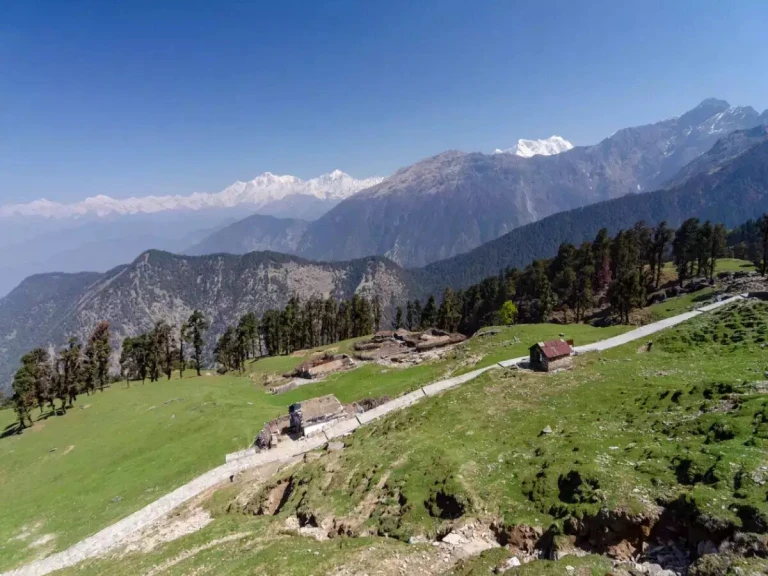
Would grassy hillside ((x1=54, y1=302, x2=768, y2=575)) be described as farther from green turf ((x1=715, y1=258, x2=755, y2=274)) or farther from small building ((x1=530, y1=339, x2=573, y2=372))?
green turf ((x1=715, y1=258, x2=755, y2=274))

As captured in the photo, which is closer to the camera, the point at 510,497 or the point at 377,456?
the point at 510,497

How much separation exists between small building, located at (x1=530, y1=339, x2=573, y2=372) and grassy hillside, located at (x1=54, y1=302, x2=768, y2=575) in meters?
5.52

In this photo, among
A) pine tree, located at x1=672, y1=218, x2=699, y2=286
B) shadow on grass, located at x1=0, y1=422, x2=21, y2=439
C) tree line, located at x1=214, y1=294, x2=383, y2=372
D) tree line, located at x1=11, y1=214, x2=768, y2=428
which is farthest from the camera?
tree line, located at x1=214, y1=294, x2=383, y2=372

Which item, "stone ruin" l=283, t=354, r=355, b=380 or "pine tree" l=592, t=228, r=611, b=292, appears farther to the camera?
"pine tree" l=592, t=228, r=611, b=292

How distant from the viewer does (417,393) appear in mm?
57656

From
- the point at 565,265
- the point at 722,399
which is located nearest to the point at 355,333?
the point at 565,265

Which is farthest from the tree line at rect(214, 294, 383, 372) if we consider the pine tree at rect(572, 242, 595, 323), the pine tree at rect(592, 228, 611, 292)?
the pine tree at rect(592, 228, 611, 292)

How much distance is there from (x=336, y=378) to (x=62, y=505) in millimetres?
45149

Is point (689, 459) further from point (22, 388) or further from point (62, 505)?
point (22, 388)

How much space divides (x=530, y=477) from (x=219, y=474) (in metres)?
36.5

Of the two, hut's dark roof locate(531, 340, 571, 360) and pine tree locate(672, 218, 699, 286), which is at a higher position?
pine tree locate(672, 218, 699, 286)

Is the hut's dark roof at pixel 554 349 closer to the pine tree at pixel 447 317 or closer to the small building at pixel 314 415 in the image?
the small building at pixel 314 415

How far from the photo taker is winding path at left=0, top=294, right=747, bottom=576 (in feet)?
119

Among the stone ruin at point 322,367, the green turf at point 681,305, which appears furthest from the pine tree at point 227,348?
the green turf at point 681,305
